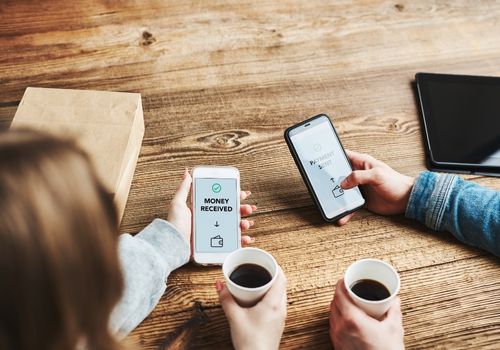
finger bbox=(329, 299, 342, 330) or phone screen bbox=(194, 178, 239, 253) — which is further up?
phone screen bbox=(194, 178, 239, 253)

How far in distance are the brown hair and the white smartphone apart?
0.32 metres

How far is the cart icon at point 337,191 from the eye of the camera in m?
1.00

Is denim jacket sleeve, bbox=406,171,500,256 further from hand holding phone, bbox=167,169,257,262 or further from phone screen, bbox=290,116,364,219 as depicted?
hand holding phone, bbox=167,169,257,262

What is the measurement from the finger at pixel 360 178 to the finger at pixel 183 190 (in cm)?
26

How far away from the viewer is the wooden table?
889 millimetres

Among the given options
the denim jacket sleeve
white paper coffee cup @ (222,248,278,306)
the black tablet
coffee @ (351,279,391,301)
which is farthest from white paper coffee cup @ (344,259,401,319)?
the black tablet

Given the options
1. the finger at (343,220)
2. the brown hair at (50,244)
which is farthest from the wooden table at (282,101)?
the brown hair at (50,244)

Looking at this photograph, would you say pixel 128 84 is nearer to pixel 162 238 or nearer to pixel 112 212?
pixel 162 238

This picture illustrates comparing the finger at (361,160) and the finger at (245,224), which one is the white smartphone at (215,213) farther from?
the finger at (361,160)

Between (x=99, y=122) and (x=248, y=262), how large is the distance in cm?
36

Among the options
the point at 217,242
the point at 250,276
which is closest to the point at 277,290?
the point at 250,276

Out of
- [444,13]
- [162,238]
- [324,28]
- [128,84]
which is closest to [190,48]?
[128,84]

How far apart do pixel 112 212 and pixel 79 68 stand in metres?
0.66

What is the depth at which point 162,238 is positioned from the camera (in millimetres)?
896
